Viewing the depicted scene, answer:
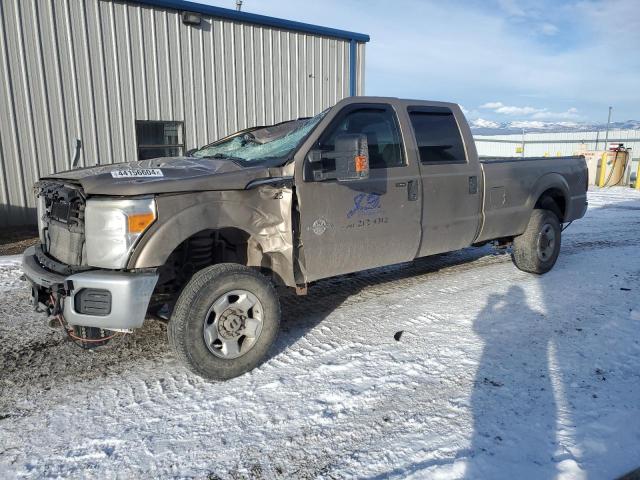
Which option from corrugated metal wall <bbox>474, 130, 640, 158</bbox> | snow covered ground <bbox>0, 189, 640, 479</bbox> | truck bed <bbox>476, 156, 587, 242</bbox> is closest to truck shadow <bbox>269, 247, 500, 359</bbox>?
snow covered ground <bbox>0, 189, 640, 479</bbox>

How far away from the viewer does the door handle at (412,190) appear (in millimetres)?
4129

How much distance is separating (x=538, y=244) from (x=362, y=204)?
291 cm

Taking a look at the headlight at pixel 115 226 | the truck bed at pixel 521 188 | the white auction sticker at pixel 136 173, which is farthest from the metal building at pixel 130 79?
the truck bed at pixel 521 188

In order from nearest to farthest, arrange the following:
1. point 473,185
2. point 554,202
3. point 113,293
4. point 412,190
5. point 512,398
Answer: point 113,293 → point 512,398 → point 412,190 → point 473,185 → point 554,202

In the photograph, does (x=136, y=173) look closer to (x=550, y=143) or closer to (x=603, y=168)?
(x=603, y=168)

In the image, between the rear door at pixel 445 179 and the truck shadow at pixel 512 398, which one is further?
the rear door at pixel 445 179

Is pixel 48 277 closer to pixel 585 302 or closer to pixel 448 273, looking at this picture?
pixel 448 273

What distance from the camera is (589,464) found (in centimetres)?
233

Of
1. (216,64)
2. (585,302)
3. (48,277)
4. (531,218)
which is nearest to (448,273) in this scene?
(531,218)

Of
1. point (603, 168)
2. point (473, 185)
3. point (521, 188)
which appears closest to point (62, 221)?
point (473, 185)

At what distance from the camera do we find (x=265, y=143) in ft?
13.2

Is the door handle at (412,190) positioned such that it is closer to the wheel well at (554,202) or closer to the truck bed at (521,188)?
the truck bed at (521,188)

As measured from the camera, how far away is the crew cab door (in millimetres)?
3533

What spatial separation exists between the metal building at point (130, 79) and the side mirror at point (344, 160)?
5065 millimetres
